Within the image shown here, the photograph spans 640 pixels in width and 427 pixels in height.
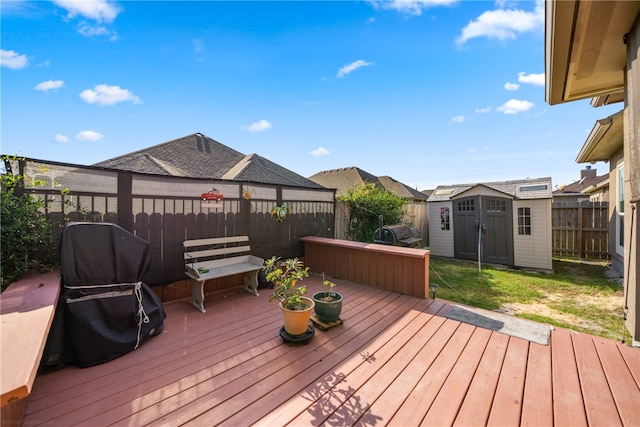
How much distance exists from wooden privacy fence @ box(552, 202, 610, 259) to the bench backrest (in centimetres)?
913

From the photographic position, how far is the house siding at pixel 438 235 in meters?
7.73

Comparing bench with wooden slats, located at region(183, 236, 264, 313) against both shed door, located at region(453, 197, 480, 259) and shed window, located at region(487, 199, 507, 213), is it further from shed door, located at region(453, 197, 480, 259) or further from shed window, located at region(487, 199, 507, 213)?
shed window, located at region(487, 199, 507, 213)

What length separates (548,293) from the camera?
15.0ft

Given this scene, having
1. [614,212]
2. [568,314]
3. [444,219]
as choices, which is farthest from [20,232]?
[614,212]

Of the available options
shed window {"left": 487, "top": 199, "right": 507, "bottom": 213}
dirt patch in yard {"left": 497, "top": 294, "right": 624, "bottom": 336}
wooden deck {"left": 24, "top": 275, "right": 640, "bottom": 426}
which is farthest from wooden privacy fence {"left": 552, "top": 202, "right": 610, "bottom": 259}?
wooden deck {"left": 24, "top": 275, "right": 640, "bottom": 426}

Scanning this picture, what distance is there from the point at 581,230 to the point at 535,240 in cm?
212

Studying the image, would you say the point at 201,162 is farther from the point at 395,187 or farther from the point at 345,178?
the point at 395,187

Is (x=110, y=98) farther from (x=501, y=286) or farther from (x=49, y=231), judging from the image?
(x=501, y=286)

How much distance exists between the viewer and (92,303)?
219cm

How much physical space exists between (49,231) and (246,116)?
561cm

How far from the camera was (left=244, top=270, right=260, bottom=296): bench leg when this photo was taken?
3.82 metres

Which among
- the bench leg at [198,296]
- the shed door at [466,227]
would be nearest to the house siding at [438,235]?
the shed door at [466,227]

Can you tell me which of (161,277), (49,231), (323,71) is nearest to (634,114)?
(161,277)

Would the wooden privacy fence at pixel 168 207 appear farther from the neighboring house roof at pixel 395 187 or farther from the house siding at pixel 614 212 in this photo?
the neighboring house roof at pixel 395 187
